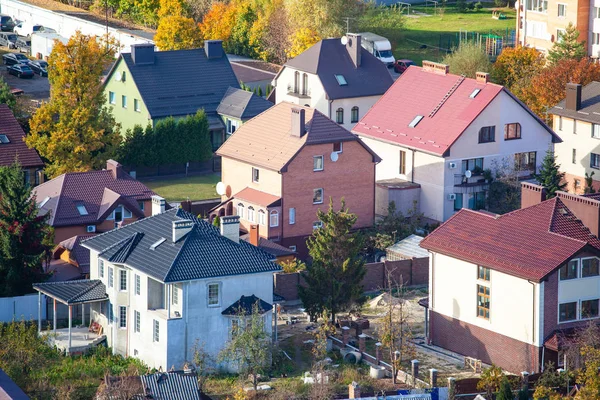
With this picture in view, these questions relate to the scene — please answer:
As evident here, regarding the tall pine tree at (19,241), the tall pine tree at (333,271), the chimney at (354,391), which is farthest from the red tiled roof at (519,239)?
the tall pine tree at (19,241)

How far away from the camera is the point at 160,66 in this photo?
292ft

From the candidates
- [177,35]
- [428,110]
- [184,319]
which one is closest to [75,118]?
[428,110]

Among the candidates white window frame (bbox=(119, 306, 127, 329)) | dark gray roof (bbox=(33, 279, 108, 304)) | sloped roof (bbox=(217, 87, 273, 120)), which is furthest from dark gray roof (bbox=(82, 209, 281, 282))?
sloped roof (bbox=(217, 87, 273, 120))

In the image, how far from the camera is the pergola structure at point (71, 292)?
5638 centimetres

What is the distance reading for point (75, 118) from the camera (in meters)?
76.6

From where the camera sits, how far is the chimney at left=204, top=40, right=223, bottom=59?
295 ft

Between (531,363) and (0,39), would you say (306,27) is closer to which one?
(0,39)

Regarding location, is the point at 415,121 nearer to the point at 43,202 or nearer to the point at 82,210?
the point at 82,210

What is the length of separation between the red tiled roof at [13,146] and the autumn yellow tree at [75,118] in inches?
22.5

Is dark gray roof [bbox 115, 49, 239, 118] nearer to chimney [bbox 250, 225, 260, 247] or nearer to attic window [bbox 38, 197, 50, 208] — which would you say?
attic window [bbox 38, 197, 50, 208]

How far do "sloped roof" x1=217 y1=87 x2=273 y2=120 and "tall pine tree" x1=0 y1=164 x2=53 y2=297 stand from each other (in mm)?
27612

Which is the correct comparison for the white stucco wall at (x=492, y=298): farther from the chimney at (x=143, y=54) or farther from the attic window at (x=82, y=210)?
the chimney at (x=143, y=54)

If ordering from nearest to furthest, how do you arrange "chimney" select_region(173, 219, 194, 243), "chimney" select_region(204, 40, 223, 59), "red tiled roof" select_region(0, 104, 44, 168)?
"chimney" select_region(173, 219, 194, 243), "red tiled roof" select_region(0, 104, 44, 168), "chimney" select_region(204, 40, 223, 59)

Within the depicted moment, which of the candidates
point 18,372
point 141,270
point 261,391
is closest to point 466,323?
point 261,391
